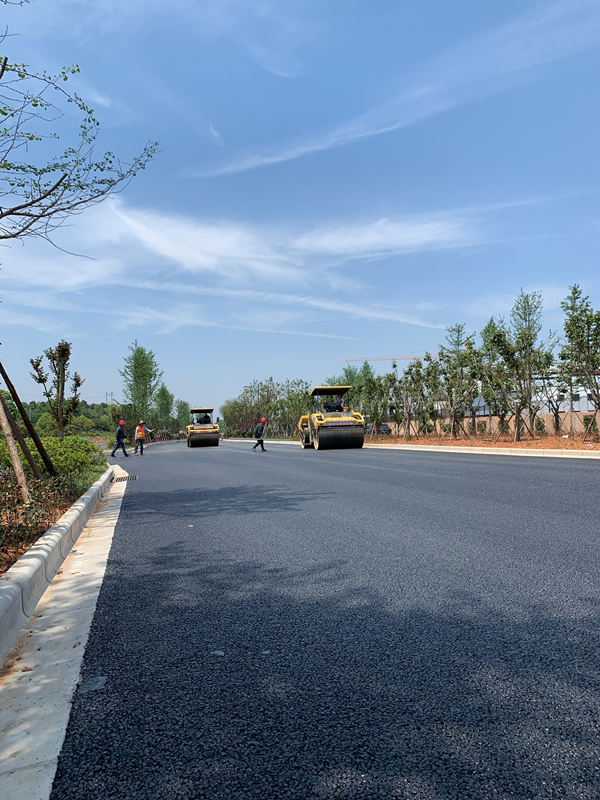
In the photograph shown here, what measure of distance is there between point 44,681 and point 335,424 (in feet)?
67.1

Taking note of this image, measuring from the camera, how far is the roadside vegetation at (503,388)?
19344 mm

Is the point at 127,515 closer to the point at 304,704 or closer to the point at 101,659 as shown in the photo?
the point at 101,659

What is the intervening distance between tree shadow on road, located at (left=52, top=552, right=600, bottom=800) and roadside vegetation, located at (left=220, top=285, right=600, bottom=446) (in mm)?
17733

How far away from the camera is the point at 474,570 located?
14.6 ft

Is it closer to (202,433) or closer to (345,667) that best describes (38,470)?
(345,667)

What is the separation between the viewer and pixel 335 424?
23078mm

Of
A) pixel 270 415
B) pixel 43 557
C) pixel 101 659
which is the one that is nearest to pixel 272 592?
pixel 101 659

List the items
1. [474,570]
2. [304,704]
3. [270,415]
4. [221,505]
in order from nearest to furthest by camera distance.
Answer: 1. [304,704]
2. [474,570]
3. [221,505]
4. [270,415]

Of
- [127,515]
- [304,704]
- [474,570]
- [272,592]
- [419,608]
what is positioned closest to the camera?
[304,704]

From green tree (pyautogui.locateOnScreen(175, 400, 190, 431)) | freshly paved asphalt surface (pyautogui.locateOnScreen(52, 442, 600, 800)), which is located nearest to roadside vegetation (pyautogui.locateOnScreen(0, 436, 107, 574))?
freshly paved asphalt surface (pyautogui.locateOnScreen(52, 442, 600, 800))

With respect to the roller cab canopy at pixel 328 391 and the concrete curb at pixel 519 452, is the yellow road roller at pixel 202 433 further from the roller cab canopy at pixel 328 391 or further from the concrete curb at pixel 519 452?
the concrete curb at pixel 519 452

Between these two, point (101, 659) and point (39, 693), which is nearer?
point (39, 693)

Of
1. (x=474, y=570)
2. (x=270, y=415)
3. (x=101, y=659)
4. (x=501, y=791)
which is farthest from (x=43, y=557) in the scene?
(x=270, y=415)

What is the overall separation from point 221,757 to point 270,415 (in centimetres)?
5789
